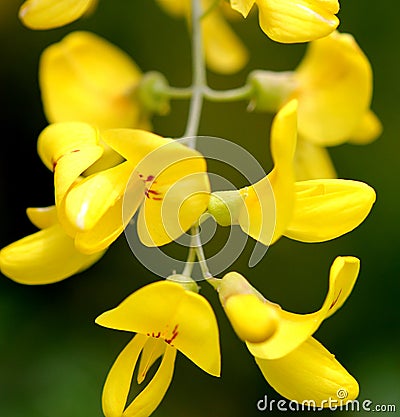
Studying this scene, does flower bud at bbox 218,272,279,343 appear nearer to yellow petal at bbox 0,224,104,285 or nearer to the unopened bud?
the unopened bud

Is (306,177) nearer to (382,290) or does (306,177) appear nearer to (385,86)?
(382,290)

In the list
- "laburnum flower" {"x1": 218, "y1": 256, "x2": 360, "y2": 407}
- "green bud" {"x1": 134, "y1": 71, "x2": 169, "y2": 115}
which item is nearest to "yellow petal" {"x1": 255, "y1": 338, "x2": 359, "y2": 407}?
"laburnum flower" {"x1": 218, "y1": 256, "x2": 360, "y2": 407}

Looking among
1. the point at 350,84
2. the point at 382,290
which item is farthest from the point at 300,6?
the point at 382,290

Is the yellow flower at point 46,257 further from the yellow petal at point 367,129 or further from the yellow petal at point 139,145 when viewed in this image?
the yellow petal at point 367,129

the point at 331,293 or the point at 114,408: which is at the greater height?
the point at 331,293

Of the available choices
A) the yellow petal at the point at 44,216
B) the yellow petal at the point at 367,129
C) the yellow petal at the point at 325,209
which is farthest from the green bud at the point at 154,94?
the yellow petal at the point at 325,209

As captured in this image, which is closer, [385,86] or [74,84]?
[74,84]
